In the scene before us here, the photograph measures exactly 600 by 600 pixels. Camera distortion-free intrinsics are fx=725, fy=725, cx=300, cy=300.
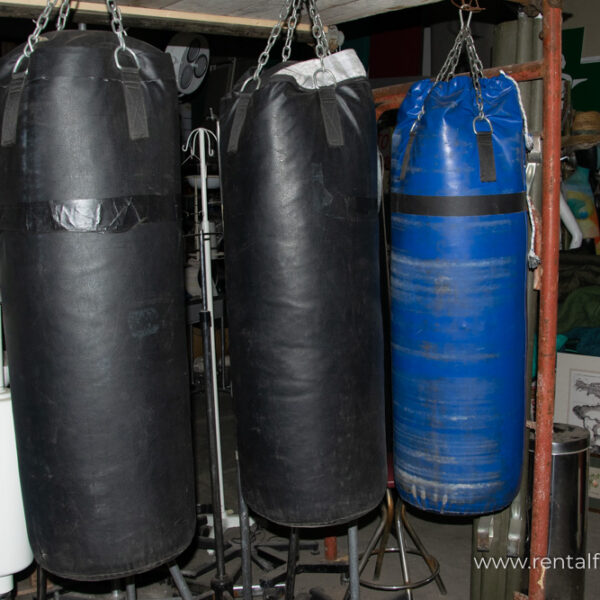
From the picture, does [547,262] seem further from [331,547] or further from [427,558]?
[331,547]

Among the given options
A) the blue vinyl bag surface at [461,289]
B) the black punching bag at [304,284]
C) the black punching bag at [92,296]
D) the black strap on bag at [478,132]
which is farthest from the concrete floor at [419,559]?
the black strap on bag at [478,132]

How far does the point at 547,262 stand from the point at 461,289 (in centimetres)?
33

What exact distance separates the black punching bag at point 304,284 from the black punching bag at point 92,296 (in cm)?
19

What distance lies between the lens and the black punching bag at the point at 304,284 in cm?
174

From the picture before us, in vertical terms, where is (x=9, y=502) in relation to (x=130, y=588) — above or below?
above

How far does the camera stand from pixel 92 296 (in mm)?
1604

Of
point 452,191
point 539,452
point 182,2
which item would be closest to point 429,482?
point 539,452

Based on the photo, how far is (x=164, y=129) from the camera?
1698 millimetres

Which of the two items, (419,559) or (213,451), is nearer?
(213,451)

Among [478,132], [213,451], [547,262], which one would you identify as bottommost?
[213,451]

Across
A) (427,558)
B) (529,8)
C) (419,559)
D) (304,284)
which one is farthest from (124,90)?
(419,559)

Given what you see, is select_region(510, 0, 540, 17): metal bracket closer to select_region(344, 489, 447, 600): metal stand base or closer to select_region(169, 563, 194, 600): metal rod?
select_region(344, 489, 447, 600): metal stand base

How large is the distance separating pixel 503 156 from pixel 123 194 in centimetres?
107

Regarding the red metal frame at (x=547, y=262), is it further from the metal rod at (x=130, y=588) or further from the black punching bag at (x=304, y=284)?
the metal rod at (x=130, y=588)
